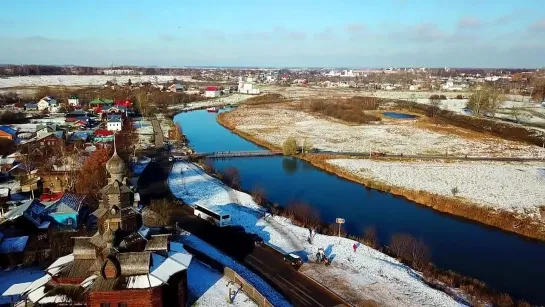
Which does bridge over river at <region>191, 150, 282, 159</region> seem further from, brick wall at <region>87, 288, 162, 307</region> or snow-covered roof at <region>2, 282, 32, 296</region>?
brick wall at <region>87, 288, 162, 307</region>

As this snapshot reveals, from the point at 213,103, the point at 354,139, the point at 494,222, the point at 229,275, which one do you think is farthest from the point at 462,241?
the point at 213,103

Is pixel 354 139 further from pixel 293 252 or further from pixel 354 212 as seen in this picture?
pixel 293 252

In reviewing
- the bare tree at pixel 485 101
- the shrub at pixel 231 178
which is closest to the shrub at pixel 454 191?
the shrub at pixel 231 178

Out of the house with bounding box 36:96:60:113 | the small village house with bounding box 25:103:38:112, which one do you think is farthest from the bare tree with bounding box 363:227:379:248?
the small village house with bounding box 25:103:38:112

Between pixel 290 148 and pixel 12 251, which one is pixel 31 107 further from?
pixel 12 251

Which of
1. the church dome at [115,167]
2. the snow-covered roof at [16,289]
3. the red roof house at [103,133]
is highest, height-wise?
the church dome at [115,167]

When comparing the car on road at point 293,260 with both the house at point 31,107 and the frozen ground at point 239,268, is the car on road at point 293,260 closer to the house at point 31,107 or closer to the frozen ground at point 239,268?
the frozen ground at point 239,268
